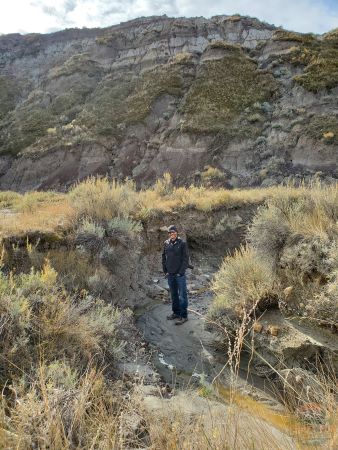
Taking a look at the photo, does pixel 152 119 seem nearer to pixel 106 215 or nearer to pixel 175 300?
pixel 106 215

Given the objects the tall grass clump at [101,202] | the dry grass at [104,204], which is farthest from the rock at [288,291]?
the tall grass clump at [101,202]

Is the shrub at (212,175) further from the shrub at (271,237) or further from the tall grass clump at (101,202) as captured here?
the shrub at (271,237)

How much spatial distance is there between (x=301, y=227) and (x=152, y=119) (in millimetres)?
23802

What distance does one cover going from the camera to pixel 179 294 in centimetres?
789

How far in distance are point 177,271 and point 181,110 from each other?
860 inches

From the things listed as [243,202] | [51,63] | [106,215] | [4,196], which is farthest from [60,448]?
[51,63]

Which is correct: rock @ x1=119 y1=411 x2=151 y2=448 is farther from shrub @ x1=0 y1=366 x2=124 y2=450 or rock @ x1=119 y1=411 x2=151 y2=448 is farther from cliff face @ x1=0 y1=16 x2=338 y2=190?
cliff face @ x1=0 y1=16 x2=338 y2=190

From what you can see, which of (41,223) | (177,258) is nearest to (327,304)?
(177,258)

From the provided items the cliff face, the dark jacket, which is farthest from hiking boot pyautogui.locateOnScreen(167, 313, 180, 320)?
the cliff face

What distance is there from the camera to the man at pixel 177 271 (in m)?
7.74

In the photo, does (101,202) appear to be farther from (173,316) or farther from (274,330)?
(274,330)

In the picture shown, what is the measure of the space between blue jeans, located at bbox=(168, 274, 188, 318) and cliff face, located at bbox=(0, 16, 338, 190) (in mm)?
14334

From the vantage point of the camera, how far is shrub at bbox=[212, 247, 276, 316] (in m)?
6.40

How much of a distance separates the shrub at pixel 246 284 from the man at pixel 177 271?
87 cm
